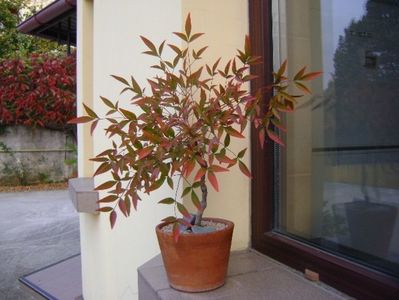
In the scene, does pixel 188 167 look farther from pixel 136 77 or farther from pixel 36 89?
pixel 36 89

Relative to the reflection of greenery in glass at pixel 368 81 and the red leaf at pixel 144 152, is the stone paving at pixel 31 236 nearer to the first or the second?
the red leaf at pixel 144 152

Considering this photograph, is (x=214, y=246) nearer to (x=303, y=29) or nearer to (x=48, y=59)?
(x=303, y=29)

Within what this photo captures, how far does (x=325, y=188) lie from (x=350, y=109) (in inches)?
13.5

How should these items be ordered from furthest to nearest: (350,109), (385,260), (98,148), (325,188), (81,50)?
(81,50), (98,148), (325,188), (350,109), (385,260)

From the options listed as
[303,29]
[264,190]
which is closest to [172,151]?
[264,190]

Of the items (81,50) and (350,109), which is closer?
(350,109)

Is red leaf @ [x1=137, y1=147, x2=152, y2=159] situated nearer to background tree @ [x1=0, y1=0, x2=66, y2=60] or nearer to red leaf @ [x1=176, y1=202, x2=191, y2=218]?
red leaf @ [x1=176, y1=202, x2=191, y2=218]

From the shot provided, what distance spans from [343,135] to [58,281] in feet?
10.9

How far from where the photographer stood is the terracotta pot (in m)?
1.57

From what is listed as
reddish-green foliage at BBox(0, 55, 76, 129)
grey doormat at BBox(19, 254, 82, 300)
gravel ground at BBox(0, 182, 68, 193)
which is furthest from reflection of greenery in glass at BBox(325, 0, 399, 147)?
gravel ground at BBox(0, 182, 68, 193)

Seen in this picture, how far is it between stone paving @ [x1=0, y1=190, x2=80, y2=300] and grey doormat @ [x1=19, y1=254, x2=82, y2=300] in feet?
0.40

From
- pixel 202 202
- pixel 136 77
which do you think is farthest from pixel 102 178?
pixel 202 202

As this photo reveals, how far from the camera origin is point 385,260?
150cm

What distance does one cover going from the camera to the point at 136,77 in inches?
93.8
